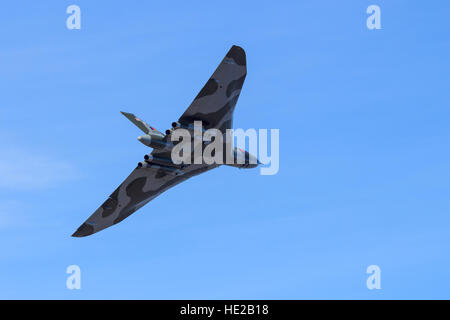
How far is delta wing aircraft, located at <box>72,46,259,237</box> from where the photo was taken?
4353 cm

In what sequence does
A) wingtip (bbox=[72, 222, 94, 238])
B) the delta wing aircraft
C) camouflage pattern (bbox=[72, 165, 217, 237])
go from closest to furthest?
the delta wing aircraft, camouflage pattern (bbox=[72, 165, 217, 237]), wingtip (bbox=[72, 222, 94, 238])

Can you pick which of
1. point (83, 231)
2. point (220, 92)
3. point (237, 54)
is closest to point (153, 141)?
point (220, 92)

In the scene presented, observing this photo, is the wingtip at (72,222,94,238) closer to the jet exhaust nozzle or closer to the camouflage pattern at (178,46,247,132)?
the jet exhaust nozzle

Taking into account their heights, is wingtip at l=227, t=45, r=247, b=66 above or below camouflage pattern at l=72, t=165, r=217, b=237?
above

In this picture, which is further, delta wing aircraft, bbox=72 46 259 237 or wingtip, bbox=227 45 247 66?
delta wing aircraft, bbox=72 46 259 237

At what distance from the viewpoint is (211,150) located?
48406 millimetres

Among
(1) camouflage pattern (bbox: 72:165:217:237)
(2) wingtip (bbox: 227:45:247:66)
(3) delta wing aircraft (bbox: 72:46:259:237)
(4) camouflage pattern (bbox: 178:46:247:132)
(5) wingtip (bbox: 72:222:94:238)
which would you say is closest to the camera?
(2) wingtip (bbox: 227:45:247:66)

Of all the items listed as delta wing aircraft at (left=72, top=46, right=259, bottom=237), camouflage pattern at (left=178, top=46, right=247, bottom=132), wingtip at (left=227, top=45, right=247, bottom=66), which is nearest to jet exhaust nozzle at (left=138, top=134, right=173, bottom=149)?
delta wing aircraft at (left=72, top=46, right=259, bottom=237)

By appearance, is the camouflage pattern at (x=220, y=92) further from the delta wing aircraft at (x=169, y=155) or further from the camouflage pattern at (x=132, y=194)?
the camouflage pattern at (x=132, y=194)
